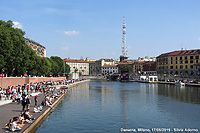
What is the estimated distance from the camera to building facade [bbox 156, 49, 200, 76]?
129625 mm

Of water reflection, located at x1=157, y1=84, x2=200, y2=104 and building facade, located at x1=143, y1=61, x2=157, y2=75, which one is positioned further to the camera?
building facade, located at x1=143, y1=61, x2=157, y2=75

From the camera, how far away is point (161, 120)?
29219 mm

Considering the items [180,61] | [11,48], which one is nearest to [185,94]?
[11,48]

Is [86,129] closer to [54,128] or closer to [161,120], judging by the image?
[54,128]

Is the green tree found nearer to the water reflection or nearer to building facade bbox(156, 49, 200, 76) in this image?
the water reflection

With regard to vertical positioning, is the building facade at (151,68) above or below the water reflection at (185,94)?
above

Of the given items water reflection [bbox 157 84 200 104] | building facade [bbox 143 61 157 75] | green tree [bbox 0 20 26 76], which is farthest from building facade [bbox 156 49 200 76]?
green tree [bbox 0 20 26 76]

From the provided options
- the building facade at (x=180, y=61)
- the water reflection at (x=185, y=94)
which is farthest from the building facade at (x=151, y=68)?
the water reflection at (x=185, y=94)

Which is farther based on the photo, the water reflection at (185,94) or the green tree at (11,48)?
the green tree at (11,48)

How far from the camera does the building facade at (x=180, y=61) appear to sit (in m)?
130

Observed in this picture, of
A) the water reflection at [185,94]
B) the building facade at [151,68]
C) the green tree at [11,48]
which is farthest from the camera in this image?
the building facade at [151,68]

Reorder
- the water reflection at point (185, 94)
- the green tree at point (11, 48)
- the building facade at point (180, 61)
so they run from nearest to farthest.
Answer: the water reflection at point (185, 94)
the green tree at point (11, 48)
the building facade at point (180, 61)

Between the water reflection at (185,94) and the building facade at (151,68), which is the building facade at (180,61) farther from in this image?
the water reflection at (185,94)

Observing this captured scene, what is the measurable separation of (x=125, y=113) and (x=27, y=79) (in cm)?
4421
